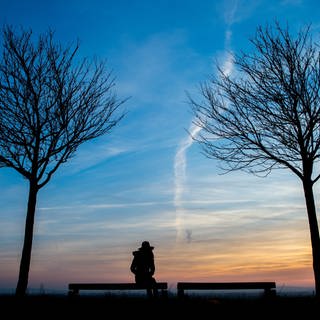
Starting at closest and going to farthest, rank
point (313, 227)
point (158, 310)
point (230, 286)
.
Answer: point (158, 310)
point (230, 286)
point (313, 227)

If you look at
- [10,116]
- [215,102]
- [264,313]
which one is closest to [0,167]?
[10,116]

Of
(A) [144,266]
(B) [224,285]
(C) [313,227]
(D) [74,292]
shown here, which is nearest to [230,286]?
(B) [224,285]

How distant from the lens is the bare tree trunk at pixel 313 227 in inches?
551

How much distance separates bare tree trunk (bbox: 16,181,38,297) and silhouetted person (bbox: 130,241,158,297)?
3470mm

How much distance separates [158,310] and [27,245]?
20.2 feet

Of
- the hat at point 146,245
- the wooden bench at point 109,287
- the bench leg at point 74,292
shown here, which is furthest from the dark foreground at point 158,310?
the bench leg at point 74,292

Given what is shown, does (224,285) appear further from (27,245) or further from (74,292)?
(27,245)

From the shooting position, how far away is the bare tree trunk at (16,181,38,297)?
14.1 metres

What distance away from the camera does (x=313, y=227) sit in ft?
47.2

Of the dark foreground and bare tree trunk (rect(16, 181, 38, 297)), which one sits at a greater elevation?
bare tree trunk (rect(16, 181, 38, 297))

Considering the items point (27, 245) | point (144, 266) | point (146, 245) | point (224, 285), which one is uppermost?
point (27, 245)

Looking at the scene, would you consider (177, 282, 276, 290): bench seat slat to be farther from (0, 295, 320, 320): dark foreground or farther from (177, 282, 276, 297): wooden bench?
(0, 295, 320, 320): dark foreground

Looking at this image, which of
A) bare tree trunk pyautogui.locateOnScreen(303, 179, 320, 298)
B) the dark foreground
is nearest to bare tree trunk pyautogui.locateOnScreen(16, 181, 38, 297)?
the dark foreground

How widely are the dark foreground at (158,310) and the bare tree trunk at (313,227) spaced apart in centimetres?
248
